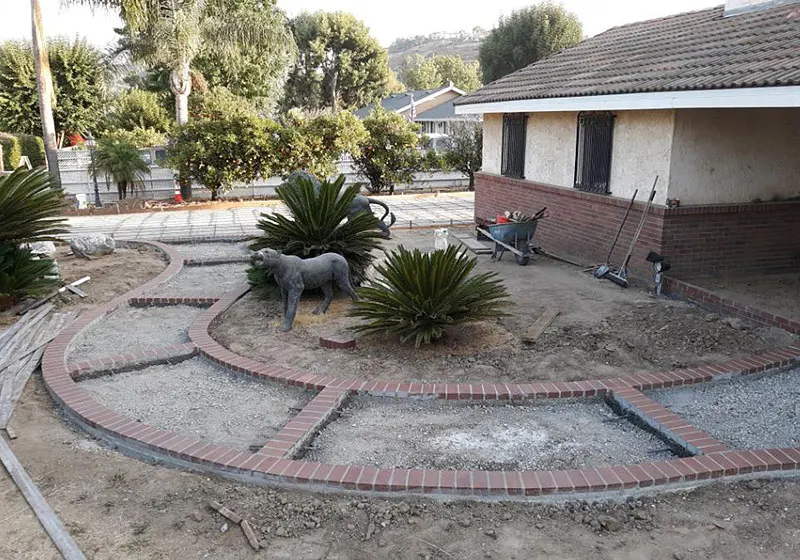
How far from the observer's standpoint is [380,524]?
343 cm

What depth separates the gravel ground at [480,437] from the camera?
411cm

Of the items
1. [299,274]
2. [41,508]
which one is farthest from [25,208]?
[41,508]

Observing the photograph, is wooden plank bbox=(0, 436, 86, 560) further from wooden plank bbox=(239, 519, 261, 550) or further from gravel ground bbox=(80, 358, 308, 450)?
gravel ground bbox=(80, 358, 308, 450)

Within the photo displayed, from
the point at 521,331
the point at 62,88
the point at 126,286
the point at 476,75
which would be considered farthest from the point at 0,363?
the point at 476,75

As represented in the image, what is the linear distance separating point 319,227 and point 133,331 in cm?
227

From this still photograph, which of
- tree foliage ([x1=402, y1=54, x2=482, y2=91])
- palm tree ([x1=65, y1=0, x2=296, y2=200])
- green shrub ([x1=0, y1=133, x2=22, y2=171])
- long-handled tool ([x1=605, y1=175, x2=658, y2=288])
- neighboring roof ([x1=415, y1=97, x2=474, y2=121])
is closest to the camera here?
long-handled tool ([x1=605, y1=175, x2=658, y2=288])

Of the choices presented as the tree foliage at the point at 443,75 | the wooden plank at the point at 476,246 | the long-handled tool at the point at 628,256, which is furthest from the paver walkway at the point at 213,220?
the tree foliage at the point at 443,75

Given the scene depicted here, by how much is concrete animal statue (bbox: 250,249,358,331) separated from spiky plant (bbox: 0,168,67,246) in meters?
3.09

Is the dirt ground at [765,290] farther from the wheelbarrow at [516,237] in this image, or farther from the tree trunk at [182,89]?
the tree trunk at [182,89]

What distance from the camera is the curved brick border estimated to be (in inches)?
145

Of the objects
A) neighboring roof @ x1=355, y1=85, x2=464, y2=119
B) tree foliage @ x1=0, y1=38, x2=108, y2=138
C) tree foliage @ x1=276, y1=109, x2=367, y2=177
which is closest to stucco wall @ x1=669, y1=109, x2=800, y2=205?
tree foliage @ x1=276, y1=109, x2=367, y2=177

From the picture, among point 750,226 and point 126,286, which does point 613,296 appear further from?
point 126,286

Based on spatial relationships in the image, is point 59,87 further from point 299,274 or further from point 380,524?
point 380,524

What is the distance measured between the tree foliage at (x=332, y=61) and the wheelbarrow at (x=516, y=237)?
3974cm
